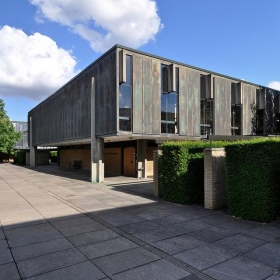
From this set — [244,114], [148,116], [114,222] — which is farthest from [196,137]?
[114,222]

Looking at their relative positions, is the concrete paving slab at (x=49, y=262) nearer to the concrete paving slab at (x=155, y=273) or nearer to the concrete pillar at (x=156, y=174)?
the concrete paving slab at (x=155, y=273)

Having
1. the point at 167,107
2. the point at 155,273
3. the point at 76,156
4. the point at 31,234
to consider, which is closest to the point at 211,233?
the point at 155,273

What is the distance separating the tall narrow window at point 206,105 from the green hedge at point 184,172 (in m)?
10.2

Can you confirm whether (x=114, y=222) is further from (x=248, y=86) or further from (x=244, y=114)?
(x=248, y=86)

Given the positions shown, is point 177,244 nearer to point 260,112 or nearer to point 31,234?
point 31,234

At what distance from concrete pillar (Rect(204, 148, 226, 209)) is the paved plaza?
474 millimetres

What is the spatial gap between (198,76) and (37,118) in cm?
2414

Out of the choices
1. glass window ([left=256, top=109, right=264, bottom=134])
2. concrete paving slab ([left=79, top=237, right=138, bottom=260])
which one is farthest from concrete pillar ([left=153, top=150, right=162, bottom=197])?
glass window ([left=256, top=109, right=264, bottom=134])

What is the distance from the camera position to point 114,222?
7.25 metres

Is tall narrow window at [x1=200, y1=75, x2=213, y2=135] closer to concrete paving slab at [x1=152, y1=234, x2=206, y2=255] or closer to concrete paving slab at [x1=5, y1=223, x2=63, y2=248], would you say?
concrete paving slab at [x1=152, y1=234, x2=206, y2=255]

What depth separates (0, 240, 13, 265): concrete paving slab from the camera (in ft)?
15.5

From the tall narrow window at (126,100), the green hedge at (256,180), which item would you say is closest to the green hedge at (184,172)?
the green hedge at (256,180)

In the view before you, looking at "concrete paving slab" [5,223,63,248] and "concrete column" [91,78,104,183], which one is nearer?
"concrete paving slab" [5,223,63,248]

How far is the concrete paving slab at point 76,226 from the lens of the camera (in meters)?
6.44
